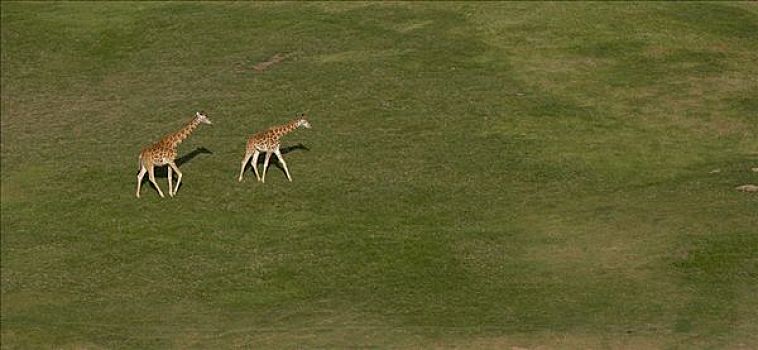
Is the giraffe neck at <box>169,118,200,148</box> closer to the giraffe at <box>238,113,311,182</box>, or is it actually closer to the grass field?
the grass field

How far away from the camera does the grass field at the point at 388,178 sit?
31828 mm

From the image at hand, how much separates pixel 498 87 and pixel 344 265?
12.5 meters

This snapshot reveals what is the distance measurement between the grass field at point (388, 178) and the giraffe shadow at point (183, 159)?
139 millimetres

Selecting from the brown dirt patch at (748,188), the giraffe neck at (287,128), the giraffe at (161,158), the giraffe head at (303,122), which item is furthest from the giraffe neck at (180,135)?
the brown dirt patch at (748,188)

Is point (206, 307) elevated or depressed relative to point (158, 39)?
depressed

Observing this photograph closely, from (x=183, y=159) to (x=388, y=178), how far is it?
6.04 m

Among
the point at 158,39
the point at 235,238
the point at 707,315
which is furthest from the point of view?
the point at 158,39

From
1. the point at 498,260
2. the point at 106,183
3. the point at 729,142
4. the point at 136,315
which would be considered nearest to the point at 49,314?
the point at 136,315

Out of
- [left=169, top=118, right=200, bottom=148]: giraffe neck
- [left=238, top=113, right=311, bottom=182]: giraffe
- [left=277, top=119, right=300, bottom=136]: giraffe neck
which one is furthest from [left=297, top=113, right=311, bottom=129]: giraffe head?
[left=169, top=118, right=200, bottom=148]: giraffe neck

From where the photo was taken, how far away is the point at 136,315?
1296 inches

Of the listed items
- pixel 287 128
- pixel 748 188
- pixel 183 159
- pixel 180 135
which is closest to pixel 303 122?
pixel 287 128

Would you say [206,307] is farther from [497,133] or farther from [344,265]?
[497,133]

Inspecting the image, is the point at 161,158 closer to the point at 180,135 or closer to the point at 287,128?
the point at 180,135

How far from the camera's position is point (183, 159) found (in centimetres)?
4125
